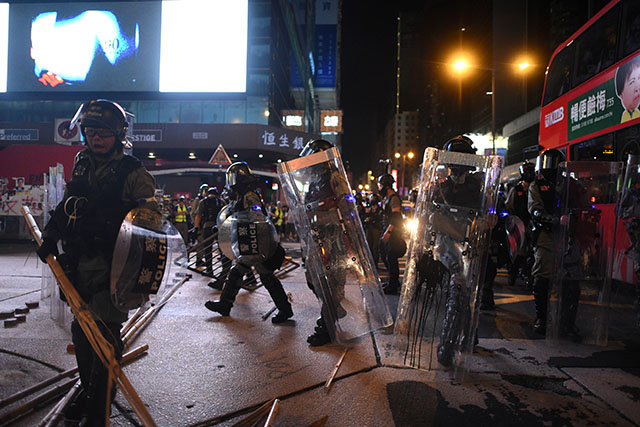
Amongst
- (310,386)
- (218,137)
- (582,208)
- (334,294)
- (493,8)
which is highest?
(493,8)

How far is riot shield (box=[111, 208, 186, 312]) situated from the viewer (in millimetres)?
2398

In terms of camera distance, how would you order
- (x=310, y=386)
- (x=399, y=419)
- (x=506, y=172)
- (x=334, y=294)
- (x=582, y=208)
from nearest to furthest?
1. (x=399, y=419)
2. (x=310, y=386)
3. (x=334, y=294)
4. (x=582, y=208)
5. (x=506, y=172)

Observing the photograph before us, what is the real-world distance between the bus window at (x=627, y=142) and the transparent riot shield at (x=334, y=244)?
468cm

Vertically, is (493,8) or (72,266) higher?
(493,8)

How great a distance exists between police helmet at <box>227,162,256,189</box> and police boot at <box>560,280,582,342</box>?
3.82 metres

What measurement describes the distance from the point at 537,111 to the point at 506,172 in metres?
4.50

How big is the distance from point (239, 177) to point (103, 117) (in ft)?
9.39

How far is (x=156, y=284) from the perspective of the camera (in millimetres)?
2434

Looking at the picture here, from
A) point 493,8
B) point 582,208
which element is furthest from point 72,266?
point 493,8

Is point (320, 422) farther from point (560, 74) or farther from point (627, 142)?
point (560, 74)

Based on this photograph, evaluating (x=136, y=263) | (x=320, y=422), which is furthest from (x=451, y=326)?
(x=136, y=263)

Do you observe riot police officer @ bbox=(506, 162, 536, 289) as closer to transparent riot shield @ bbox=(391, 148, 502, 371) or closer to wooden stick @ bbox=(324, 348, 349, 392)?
transparent riot shield @ bbox=(391, 148, 502, 371)

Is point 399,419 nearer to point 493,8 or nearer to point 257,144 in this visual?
point 257,144

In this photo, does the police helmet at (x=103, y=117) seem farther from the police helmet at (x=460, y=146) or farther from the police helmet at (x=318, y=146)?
the police helmet at (x=460, y=146)
